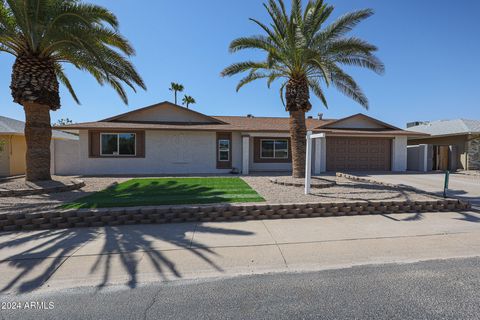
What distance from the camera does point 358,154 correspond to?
1786 centimetres

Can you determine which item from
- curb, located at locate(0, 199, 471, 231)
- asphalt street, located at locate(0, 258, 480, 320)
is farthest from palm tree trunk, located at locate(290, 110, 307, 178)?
asphalt street, located at locate(0, 258, 480, 320)

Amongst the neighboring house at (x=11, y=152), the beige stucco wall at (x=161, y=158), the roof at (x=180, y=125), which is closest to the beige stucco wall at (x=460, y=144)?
the roof at (x=180, y=125)

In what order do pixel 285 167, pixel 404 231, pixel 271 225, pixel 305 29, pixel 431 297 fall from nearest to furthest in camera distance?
pixel 431 297 < pixel 404 231 < pixel 271 225 < pixel 305 29 < pixel 285 167

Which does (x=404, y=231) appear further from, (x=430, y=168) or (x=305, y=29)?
(x=430, y=168)

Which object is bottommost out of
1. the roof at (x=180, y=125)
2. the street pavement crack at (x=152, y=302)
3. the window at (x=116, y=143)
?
the street pavement crack at (x=152, y=302)

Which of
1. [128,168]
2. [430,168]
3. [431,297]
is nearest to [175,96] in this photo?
[128,168]

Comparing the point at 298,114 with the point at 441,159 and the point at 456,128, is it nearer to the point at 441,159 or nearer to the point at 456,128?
the point at 441,159

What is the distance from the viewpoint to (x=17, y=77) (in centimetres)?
907

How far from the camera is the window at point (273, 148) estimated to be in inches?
675

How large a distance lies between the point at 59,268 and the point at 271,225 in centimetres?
427

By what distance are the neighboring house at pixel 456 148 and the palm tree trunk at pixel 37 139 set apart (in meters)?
23.6

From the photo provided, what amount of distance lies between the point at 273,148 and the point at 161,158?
24.8 feet

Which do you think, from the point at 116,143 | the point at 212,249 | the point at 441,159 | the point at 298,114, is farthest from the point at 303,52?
the point at 441,159

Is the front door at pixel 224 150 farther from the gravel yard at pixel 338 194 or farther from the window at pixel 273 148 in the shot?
the gravel yard at pixel 338 194
